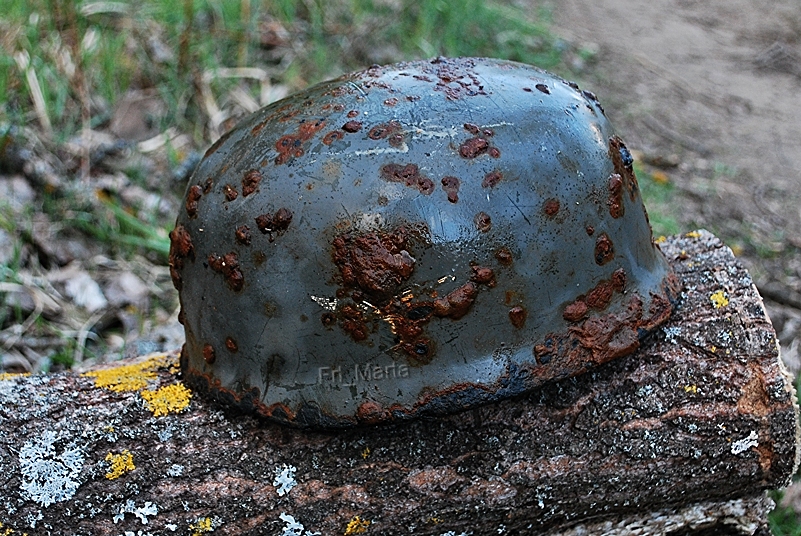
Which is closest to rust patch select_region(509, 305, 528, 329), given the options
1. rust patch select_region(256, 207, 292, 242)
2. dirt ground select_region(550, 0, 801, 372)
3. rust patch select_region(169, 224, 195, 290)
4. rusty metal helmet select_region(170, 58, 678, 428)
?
rusty metal helmet select_region(170, 58, 678, 428)

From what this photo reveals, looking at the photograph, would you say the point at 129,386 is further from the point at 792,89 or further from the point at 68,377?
the point at 792,89

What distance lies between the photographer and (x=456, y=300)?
1.66 m

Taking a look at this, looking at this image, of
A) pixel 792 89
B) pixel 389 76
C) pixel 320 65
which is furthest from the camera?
pixel 792 89

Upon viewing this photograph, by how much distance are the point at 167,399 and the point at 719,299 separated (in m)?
1.49

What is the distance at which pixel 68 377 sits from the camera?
2.05 metres

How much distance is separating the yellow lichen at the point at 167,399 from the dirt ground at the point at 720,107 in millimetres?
2526

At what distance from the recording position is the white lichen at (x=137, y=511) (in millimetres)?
1739

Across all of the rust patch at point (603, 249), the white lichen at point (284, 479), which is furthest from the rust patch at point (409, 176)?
the white lichen at point (284, 479)

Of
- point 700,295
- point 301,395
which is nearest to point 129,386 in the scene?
point 301,395

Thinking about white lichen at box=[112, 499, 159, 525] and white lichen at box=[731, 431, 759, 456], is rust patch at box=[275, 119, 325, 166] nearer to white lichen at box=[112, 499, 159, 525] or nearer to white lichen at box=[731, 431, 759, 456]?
white lichen at box=[112, 499, 159, 525]

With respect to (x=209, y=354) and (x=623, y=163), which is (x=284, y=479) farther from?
(x=623, y=163)

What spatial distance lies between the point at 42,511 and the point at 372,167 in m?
1.10

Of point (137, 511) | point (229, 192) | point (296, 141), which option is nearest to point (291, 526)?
point (137, 511)

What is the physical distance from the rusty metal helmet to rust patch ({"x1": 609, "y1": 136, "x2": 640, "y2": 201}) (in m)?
0.01
